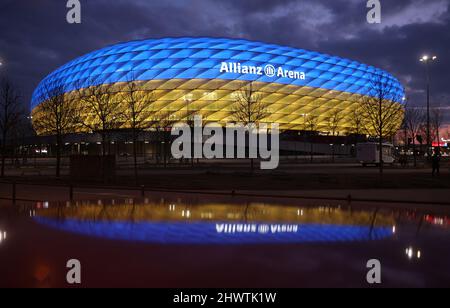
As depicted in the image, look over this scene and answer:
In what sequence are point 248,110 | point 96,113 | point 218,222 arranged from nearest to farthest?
point 218,222 → point 248,110 → point 96,113

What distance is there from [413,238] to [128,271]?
6060 millimetres

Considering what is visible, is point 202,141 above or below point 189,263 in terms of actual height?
above

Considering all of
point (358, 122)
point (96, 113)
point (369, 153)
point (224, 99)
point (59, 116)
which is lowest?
point (369, 153)

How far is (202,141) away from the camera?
5834 centimetres

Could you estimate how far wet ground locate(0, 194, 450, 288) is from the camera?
579 centimetres

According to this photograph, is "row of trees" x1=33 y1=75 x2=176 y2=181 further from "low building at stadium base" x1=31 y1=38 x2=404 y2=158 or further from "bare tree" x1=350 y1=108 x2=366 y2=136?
"bare tree" x1=350 y1=108 x2=366 y2=136

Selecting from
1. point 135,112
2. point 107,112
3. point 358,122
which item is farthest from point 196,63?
point 135,112

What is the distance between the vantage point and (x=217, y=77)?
60.8m

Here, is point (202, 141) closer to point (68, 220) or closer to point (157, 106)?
point (157, 106)

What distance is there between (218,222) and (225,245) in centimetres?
251

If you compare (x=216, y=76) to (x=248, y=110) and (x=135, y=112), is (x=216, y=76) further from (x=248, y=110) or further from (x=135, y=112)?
(x=135, y=112)

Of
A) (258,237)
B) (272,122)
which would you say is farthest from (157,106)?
(258,237)

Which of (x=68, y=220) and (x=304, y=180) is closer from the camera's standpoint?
(x=68, y=220)

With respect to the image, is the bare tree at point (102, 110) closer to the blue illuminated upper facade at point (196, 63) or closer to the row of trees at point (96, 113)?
the row of trees at point (96, 113)
